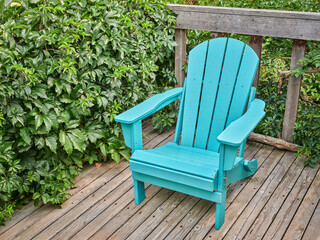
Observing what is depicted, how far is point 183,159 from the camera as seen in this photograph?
235cm

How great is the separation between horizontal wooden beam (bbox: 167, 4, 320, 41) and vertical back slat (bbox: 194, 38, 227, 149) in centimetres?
44

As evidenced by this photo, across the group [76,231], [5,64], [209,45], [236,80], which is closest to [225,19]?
[209,45]

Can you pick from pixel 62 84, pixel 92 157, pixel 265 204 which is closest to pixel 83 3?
pixel 62 84

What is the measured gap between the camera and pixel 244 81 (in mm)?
2537

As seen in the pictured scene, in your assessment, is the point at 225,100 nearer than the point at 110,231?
No

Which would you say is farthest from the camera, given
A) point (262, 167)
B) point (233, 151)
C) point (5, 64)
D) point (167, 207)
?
point (262, 167)

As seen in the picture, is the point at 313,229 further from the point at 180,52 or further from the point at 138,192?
the point at 180,52

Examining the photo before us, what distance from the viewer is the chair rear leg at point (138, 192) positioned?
2477 millimetres

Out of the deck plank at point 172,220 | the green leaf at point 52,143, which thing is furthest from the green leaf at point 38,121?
the deck plank at point 172,220

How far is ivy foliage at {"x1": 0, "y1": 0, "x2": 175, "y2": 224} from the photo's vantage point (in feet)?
7.47

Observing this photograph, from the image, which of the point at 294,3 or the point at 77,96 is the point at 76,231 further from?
the point at 294,3

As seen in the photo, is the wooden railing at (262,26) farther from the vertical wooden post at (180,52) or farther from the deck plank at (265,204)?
the deck plank at (265,204)

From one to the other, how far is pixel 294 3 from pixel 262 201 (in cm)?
197

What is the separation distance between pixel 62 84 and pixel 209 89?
1025 millimetres
